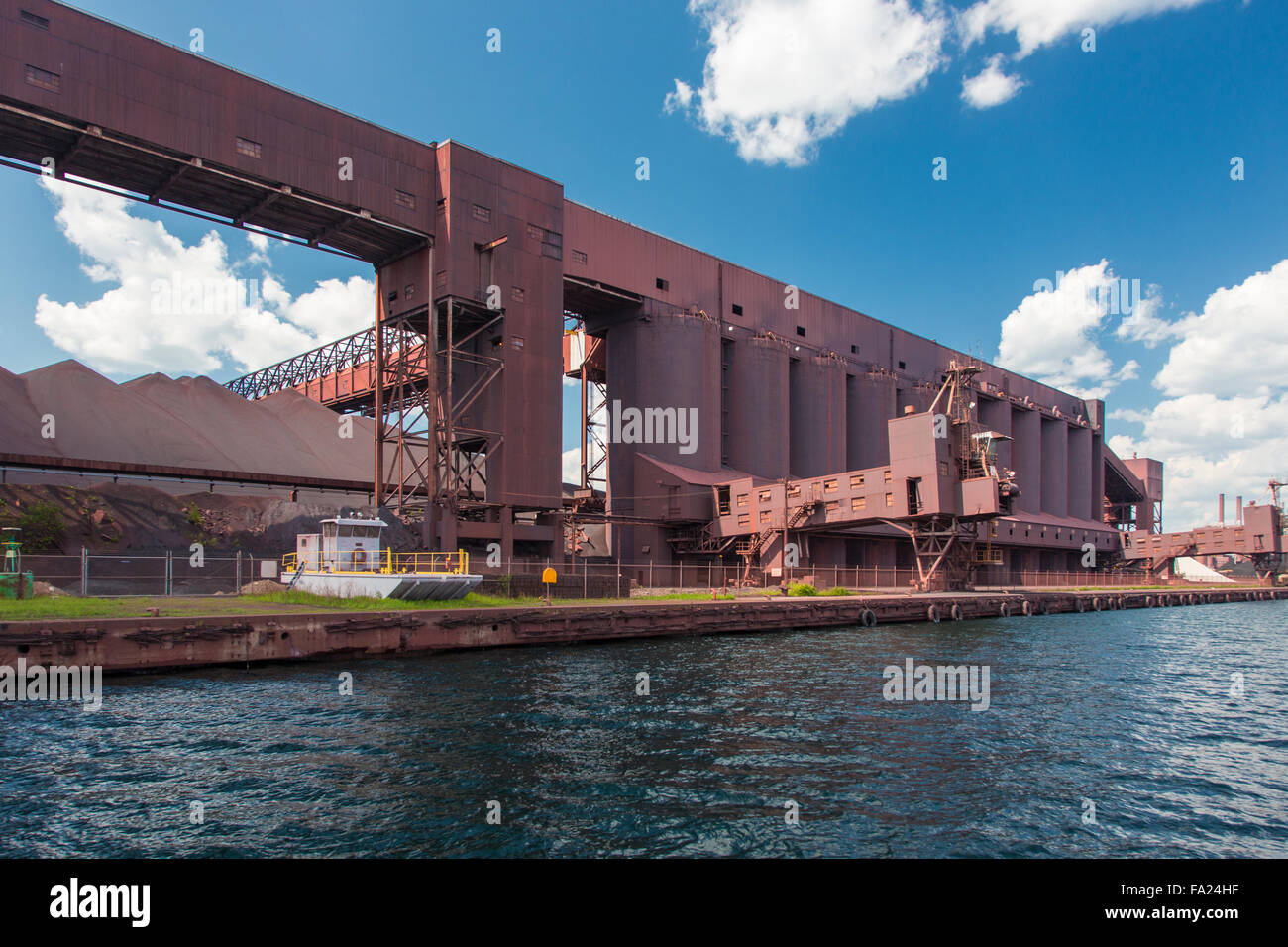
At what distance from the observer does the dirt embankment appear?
4556 cm

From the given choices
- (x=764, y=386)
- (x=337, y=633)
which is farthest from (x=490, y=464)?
(x=764, y=386)

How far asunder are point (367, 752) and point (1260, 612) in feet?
276

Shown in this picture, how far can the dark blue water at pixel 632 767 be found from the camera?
11.0 metres

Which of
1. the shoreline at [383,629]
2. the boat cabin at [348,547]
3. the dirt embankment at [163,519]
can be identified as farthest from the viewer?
the dirt embankment at [163,519]

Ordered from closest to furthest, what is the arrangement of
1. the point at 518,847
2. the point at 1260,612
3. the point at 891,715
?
the point at 518,847 < the point at 891,715 < the point at 1260,612

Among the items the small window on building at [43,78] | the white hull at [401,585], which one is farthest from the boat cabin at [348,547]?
the small window on building at [43,78]

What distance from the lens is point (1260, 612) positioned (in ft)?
235

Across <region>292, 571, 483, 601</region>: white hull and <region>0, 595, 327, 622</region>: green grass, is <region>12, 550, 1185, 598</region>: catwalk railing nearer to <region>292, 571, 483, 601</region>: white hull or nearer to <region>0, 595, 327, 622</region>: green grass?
<region>292, 571, 483, 601</region>: white hull

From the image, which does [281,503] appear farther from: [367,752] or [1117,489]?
[1117,489]

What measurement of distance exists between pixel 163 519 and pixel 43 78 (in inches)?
1068

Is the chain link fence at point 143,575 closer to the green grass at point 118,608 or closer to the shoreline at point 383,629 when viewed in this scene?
the green grass at point 118,608

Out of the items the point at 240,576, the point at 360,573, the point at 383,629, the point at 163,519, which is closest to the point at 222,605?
the point at 360,573

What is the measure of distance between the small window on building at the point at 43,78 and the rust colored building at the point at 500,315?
0.26ft

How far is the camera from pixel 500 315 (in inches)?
1923
